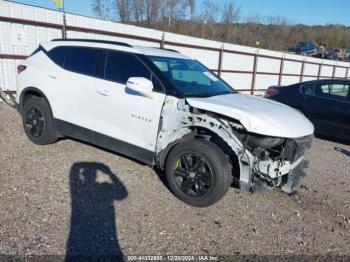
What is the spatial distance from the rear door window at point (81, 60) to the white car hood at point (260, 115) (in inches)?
67.5

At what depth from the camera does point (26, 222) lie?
10.2ft

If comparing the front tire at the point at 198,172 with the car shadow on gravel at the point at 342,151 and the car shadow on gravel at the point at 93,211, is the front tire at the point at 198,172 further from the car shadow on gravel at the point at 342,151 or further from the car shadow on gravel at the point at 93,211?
the car shadow on gravel at the point at 342,151

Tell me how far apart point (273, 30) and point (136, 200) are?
56.8 m

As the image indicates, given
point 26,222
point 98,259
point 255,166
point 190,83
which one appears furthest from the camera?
point 190,83

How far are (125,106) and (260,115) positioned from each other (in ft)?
5.64

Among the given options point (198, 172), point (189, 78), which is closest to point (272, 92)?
point (189, 78)

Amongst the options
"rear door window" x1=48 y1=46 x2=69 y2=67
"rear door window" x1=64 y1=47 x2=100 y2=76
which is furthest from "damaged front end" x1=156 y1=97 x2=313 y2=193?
"rear door window" x1=48 y1=46 x2=69 y2=67

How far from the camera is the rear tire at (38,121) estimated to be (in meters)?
4.96

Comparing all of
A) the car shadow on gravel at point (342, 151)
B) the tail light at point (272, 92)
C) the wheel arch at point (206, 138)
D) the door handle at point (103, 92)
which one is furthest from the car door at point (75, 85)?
the car shadow on gravel at point (342, 151)

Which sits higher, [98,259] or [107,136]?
[107,136]

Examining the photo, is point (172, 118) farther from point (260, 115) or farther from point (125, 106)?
point (260, 115)

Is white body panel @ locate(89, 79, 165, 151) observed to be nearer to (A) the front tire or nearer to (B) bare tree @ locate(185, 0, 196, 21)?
(A) the front tire

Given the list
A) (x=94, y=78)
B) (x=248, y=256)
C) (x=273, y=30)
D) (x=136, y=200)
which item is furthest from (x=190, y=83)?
(x=273, y=30)

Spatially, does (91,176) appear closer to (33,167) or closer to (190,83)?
(33,167)
